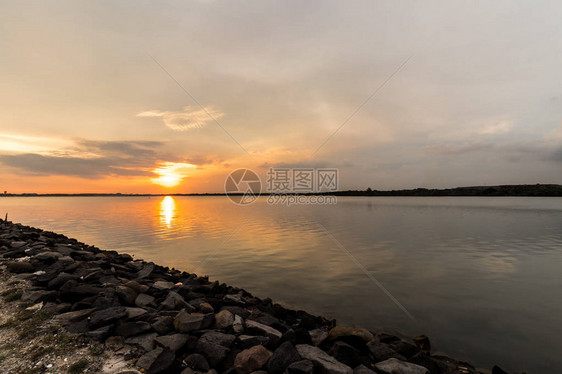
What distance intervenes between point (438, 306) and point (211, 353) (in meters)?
9.46

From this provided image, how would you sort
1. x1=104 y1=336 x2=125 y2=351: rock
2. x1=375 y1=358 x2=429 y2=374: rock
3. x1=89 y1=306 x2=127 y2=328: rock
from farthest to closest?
x1=89 y1=306 x2=127 y2=328: rock → x1=104 y1=336 x2=125 y2=351: rock → x1=375 y1=358 x2=429 y2=374: rock

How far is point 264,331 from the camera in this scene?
678cm

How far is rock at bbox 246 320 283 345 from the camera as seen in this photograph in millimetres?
6512

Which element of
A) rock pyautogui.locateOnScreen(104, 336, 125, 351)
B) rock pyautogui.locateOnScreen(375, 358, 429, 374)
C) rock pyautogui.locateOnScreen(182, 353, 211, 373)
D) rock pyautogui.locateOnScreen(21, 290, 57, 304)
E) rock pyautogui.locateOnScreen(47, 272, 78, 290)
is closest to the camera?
rock pyautogui.locateOnScreen(182, 353, 211, 373)

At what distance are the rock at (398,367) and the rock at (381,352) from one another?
479 mm

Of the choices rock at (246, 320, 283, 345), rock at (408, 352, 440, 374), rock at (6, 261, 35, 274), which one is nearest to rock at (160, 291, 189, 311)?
rock at (246, 320, 283, 345)

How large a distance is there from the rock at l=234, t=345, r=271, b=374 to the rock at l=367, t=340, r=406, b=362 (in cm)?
271

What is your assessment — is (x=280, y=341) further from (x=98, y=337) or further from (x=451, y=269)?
(x=451, y=269)

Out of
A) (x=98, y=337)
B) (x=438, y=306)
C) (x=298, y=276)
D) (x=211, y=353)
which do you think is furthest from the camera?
(x=298, y=276)

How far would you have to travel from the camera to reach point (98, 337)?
239 inches

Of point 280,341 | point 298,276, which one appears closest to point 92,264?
point 298,276

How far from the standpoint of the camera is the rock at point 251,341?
6.20m

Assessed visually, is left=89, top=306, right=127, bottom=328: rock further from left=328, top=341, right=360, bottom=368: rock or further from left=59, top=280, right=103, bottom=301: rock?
left=328, top=341, right=360, bottom=368: rock

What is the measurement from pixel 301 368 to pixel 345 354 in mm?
1593
